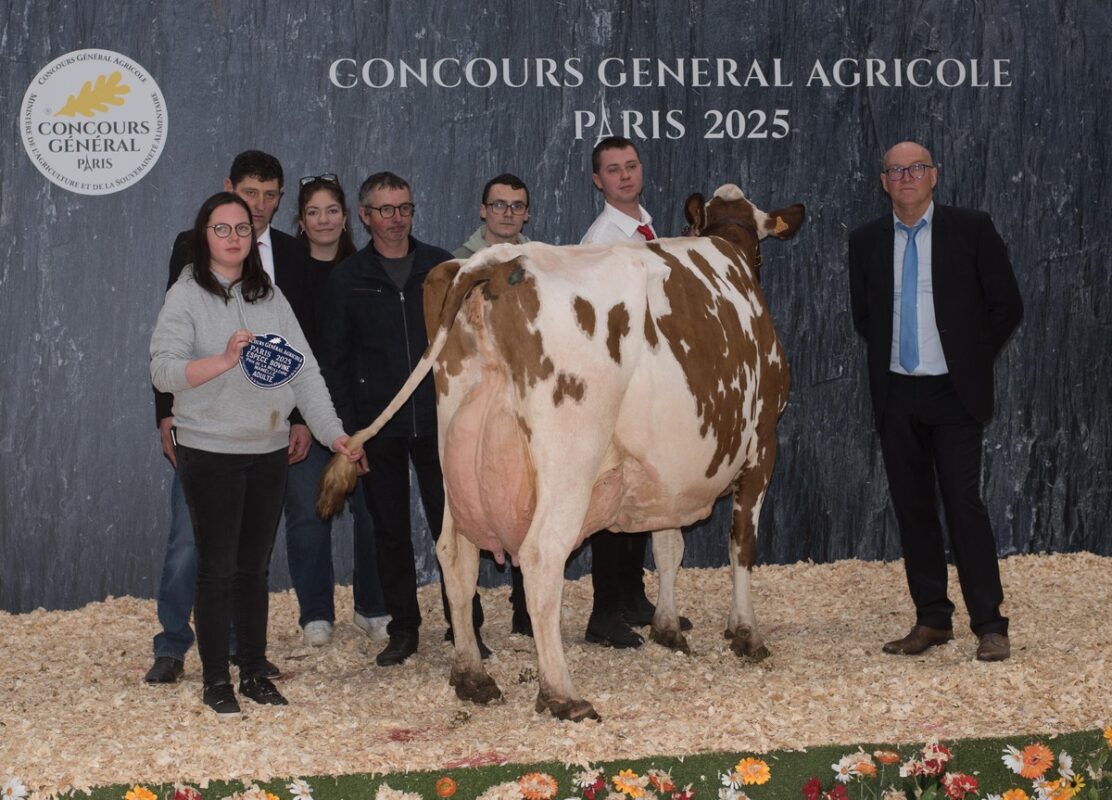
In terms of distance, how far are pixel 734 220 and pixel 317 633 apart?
2.58 metres

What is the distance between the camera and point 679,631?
218 inches

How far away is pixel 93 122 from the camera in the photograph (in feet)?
22.2

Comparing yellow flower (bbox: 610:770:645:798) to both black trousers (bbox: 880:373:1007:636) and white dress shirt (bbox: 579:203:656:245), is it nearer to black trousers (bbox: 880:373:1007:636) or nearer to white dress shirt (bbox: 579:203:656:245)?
black trousers (bbox: 880:373:1007:636)

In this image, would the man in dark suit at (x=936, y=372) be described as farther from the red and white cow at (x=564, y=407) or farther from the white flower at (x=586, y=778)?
the white flower at (x=586, y=778)

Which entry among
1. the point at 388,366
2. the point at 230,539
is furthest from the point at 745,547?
the point at 230,539

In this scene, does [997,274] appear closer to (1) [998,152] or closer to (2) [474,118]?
(1) [998,152]

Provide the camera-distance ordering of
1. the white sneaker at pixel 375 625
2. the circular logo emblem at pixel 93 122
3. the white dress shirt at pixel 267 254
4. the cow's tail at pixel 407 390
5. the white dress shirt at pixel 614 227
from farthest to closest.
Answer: the circular logo emblem at pixel 93 122, the white sneaker at pixel 375 625, the white dress shirt at pixel 614 227, the white dress shirt at pixel 267 254, the cow's tail at pixel 407 390

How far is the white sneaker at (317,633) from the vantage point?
588 cm

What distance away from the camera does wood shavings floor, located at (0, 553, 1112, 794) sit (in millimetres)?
3930

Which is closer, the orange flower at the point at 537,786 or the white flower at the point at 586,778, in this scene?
the orange flower at the point at 537,786

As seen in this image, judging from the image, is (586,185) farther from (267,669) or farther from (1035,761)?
(1035,761)

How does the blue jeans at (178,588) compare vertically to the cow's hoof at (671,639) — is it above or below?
above

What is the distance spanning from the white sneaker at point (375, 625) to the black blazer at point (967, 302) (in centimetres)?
238

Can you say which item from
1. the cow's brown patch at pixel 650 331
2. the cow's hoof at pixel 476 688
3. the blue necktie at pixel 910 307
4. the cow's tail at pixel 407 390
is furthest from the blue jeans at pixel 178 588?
the blue necktie at pixel 910 307
